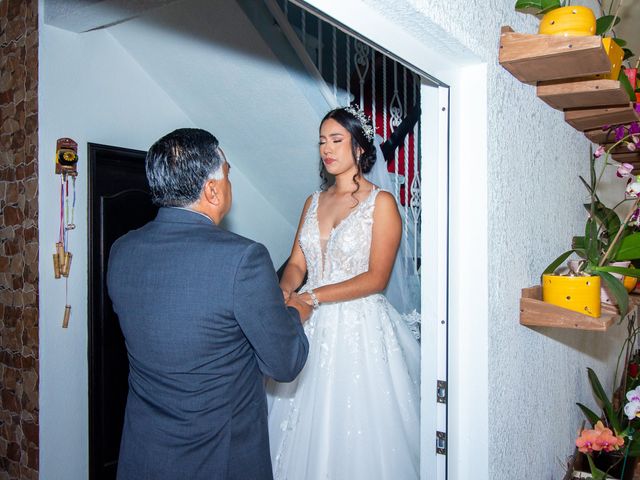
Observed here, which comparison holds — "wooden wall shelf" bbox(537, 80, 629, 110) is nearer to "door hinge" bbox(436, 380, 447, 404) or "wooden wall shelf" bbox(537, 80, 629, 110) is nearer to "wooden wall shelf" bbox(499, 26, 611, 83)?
"wooden wall shelf" bbox(499, 26, 611, 83)

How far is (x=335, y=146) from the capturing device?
6.73 feet

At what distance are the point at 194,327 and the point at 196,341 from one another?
0.03 metres

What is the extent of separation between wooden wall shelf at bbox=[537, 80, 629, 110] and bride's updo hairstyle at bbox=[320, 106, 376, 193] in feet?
2.20

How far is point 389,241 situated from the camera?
6.48 ft

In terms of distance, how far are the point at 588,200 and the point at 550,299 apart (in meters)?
0.95

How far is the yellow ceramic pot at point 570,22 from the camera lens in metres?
1.31

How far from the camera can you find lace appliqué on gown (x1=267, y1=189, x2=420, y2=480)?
1800mm

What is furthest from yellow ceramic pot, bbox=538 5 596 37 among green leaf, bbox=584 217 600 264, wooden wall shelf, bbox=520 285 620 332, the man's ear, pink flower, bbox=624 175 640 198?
the man's ear

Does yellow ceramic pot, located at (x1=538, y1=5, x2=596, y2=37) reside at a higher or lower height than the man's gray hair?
higher

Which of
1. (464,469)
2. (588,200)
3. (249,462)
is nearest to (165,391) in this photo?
(249,462)

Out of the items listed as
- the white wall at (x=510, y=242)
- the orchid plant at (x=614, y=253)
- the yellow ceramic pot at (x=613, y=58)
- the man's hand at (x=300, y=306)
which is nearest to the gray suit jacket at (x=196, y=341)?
the man's hand at (x=300, y=306)

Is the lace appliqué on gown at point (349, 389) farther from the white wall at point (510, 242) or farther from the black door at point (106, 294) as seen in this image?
the black door at point (106, 294)

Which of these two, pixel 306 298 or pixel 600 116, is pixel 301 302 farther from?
pixel 600 116

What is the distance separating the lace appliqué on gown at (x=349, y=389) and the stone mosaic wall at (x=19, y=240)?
1241 mm
